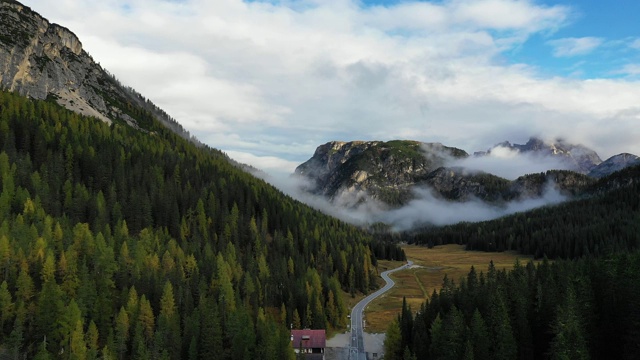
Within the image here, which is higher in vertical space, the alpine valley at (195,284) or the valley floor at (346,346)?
the alpine valley at (195,284)

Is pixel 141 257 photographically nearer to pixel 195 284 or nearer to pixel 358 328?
pixel 195 284

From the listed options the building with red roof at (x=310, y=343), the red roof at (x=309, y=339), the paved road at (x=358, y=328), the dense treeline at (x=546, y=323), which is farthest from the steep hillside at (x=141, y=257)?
the dense treeline at (x=546, y=323)


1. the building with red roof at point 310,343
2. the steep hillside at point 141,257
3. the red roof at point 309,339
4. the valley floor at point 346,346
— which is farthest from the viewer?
the valley floor at point 346,346


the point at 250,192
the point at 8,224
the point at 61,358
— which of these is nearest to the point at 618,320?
the point at 61,358

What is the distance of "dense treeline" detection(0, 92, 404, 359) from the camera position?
7906 centimetres

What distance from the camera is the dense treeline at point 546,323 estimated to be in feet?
213

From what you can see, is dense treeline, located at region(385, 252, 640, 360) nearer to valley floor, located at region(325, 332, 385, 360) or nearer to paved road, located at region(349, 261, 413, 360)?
valley floor, located at region(325, 332, 385, 360)

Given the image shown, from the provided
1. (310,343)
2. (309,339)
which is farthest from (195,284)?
(310,343)

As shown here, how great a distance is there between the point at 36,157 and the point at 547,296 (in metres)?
162

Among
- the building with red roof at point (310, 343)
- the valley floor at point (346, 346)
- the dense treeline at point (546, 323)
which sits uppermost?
the dense treeline at point (546, 323)

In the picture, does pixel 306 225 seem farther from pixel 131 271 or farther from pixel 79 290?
pixel 79 290

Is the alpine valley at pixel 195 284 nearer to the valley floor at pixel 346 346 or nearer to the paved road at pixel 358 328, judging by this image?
the paved road at pixel 358 328

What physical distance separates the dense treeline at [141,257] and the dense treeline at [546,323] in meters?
28.1

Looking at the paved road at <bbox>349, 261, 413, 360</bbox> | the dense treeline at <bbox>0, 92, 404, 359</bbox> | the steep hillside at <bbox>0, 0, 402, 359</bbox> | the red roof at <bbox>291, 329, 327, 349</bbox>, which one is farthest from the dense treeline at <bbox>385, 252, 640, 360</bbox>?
the dense treeline at <bbox>0, 92, 404, 359</bbox>
